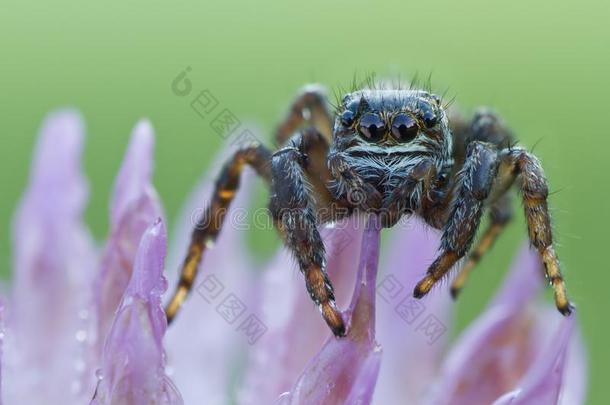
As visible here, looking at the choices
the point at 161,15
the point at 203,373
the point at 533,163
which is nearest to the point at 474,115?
the point at 533,163

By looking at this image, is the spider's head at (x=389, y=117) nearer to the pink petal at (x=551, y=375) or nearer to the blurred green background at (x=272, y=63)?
the pink petal at (x=551, y=375)

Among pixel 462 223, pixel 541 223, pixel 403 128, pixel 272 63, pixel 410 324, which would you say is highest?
pixel 403 128

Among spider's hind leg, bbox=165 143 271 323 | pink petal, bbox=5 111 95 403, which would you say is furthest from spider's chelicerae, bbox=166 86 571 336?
pink petal, bbox=5 111 95 403

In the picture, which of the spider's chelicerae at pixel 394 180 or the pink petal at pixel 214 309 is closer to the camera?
the spider's chelicerae at pixel 394 180

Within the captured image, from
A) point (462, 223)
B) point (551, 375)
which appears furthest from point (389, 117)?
point (551, 375)

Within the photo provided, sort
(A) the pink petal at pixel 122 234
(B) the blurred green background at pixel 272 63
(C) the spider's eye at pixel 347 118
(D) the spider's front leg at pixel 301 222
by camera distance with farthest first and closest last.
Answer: (B) the blurred green background at pixel 272 63
(A) the pink petal at pixel 122 234
(C) the spider's eye at pixel 347 118
(D) the spider's front leg at pixel 301 222

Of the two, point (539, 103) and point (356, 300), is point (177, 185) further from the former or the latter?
point (356, 300)

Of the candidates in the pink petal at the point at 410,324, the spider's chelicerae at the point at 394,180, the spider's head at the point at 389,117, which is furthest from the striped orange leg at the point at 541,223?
the pink petal at the point at 410,324

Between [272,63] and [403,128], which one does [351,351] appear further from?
[272,63]
